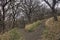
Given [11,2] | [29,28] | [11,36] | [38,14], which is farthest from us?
[38,14]

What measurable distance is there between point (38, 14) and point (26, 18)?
3307 mm

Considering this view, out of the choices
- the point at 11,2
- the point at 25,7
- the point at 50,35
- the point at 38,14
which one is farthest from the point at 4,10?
the point at 38,14

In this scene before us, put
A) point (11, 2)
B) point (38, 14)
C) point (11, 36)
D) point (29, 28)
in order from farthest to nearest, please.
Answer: point (38, 14) → point (29, 28) → point (11, 2) → point (11, 36)

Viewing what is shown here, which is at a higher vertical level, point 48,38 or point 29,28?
point 48,38

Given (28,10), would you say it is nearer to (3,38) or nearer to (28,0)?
(28,0)

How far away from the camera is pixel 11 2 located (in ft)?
62.7

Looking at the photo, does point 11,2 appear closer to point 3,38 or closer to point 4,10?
point 4,10

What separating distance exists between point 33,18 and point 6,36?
21.5 meters

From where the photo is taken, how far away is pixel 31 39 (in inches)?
670

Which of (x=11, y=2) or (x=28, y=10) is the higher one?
(x=11, y=2)

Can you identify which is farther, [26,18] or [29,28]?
[26,18]

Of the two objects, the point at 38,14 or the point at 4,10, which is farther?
the point at 38,14

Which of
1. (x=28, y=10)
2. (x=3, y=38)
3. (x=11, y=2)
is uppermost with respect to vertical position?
(x=11, y=2)

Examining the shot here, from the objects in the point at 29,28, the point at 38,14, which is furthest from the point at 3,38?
the point at 38,14
